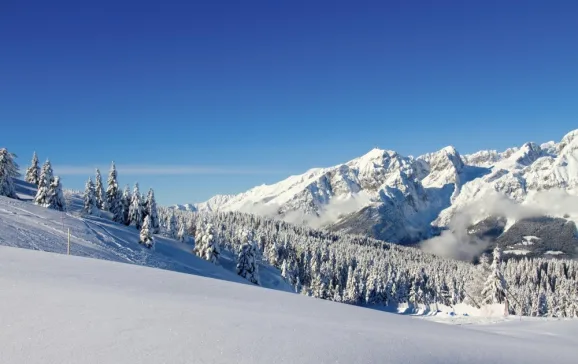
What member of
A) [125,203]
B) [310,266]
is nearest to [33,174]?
[125,203]

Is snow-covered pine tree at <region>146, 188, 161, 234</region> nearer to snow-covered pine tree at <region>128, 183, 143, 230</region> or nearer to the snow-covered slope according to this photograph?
snow-covered pine tree at <region>128, 183, 143, 230</region>

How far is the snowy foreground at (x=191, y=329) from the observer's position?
7.15m

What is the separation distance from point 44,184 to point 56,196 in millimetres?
4617

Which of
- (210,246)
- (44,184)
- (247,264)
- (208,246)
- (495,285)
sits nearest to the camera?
(495,285)

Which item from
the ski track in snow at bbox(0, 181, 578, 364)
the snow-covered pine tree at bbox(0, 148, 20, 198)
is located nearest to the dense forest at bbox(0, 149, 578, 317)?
the snow-covered pine tree at bbox(0, 148, 20, 198)

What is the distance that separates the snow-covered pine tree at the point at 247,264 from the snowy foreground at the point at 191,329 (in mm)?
51098

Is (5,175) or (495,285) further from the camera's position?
(5,175)

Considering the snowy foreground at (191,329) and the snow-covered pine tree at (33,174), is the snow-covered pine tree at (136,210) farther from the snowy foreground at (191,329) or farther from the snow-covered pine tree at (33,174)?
the snowy foreground at (191,329)

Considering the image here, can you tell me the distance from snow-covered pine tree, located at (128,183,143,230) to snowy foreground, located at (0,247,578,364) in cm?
6061

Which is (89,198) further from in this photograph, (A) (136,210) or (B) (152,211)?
(B) (152,211)

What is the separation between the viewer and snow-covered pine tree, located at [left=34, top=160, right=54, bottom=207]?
62688mm

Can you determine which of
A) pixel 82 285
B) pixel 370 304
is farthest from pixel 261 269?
pixel 82 285

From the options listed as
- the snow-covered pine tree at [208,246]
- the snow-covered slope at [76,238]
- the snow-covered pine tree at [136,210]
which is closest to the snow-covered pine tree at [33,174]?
the snow-covered pine tree at [136,210]

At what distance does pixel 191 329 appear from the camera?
8414 mm
